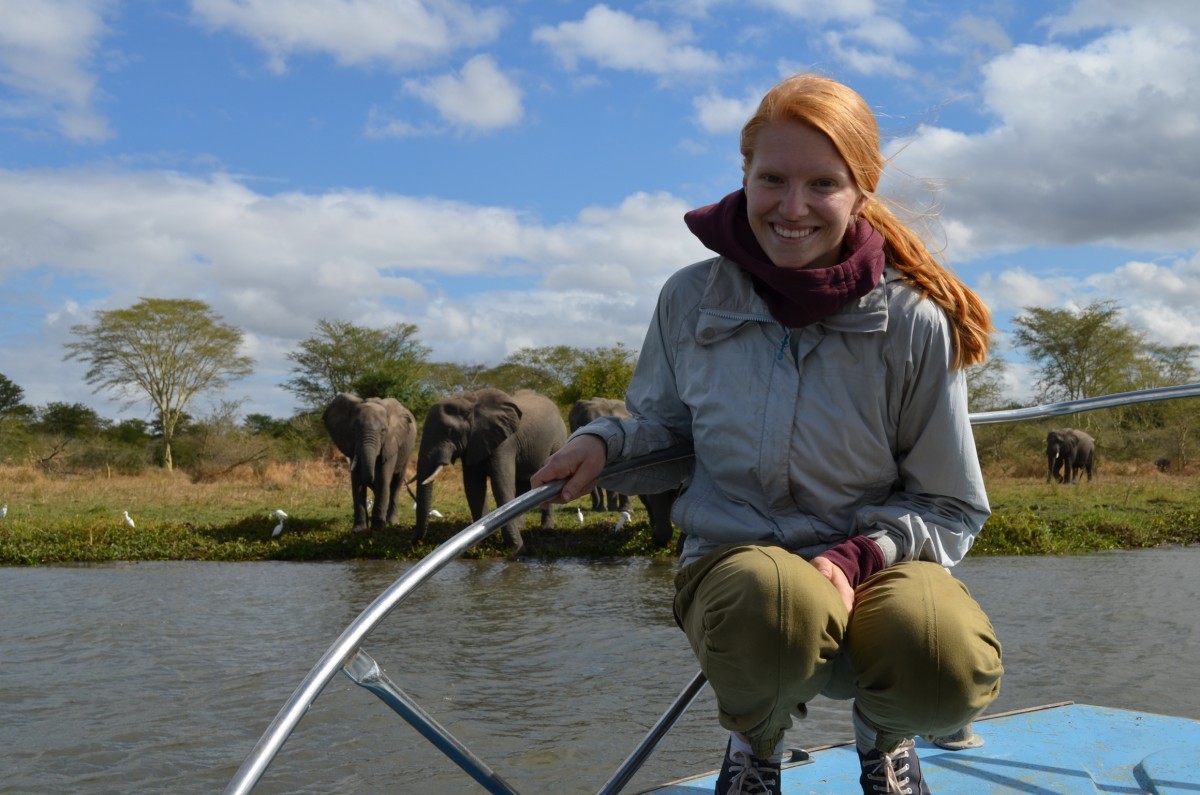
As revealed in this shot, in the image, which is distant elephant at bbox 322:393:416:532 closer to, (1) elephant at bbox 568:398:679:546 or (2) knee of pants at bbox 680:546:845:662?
(1) elephant at bbox 568:398:679:546

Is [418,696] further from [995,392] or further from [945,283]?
[995,392]

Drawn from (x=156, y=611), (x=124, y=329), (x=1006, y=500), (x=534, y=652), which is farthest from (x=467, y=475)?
(x=124, y=329)

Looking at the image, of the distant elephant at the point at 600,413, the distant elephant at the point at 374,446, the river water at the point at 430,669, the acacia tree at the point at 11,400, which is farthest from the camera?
the acacia tree at the point at 11,400

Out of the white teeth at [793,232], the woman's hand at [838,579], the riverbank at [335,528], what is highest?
the white teeth at [793,232]

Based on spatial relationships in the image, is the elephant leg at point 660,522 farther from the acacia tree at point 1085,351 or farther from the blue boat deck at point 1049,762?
the acacia tree at point 1085,351

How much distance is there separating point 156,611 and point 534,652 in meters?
3.70

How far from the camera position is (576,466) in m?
2.24

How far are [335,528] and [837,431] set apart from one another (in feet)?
44.1

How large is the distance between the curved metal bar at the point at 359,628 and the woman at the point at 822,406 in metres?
0.06

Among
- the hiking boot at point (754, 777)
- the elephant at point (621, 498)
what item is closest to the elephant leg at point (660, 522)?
the elephant at point (621, 498)

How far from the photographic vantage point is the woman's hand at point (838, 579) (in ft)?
6.38

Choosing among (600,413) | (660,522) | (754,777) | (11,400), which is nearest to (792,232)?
(754,777)

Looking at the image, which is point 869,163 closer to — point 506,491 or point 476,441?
point 476,441

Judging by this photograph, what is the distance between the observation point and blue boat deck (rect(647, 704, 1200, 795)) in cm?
266
